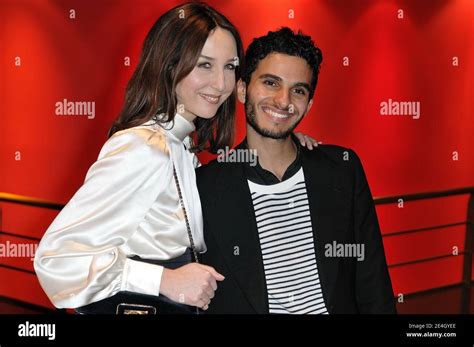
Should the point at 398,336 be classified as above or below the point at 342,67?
below

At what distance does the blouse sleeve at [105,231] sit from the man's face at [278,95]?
0.43 metres

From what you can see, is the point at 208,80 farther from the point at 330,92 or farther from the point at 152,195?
the point at 330,92

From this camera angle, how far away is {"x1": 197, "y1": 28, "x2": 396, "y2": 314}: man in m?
1.94

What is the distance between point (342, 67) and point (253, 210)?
287 cm

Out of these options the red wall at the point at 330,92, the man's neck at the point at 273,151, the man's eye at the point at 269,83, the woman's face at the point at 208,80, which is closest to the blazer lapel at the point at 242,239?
the man's neck at the point at 273,151

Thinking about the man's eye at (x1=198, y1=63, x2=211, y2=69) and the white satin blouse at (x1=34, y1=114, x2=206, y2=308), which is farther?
the man's eye at (x1=198, y1=63, x2=211, y2=69)

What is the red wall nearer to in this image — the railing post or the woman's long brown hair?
the railing post

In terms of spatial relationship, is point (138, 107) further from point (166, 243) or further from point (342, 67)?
point (342, 67)

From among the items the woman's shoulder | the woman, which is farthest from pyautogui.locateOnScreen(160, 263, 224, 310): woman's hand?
the woman's shoulder

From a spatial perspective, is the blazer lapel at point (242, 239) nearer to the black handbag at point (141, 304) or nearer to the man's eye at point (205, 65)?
the black handbag at point (141, 304)

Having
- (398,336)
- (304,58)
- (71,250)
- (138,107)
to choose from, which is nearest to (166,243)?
(71,250)

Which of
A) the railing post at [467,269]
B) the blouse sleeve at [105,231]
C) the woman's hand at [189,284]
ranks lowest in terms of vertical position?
the railing post at [467,269]

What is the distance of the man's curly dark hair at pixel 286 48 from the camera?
2156mm

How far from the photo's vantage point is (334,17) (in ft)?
15.3
